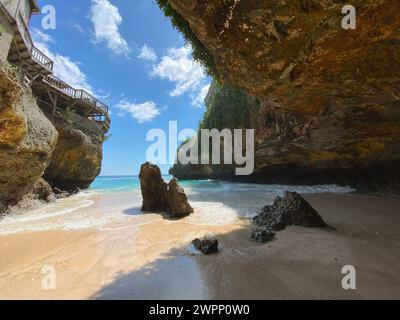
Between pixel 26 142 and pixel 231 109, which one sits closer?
pixel 26 142

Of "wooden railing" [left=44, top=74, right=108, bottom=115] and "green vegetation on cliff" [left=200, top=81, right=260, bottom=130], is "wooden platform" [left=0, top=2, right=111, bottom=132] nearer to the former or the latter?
"wooden railing" [left=44, top=74, right=108, bottom=115]

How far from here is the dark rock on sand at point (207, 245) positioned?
4.59 metres

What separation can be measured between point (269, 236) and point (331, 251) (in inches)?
52.7

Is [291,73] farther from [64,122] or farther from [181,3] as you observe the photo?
[64,122]

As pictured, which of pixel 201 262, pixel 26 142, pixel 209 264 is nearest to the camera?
pixel 209 264

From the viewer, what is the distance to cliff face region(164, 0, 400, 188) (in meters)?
3.74

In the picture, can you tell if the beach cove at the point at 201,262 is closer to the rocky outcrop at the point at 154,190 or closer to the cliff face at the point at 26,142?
the rocky outcrop at the point at 154,190

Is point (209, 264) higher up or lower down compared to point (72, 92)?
lower down

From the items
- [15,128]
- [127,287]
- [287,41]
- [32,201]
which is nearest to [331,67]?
[287,41]

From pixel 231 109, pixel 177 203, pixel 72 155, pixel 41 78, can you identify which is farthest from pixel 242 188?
pixel 41 78

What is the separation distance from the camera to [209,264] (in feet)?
13.3

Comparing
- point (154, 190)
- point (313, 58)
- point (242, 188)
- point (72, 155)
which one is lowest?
point (242, 188)

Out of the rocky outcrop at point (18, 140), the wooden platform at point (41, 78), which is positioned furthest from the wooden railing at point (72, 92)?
the rocky outcrop at point (18, 140)

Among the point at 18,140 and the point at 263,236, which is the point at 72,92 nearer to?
the point at 18,140
